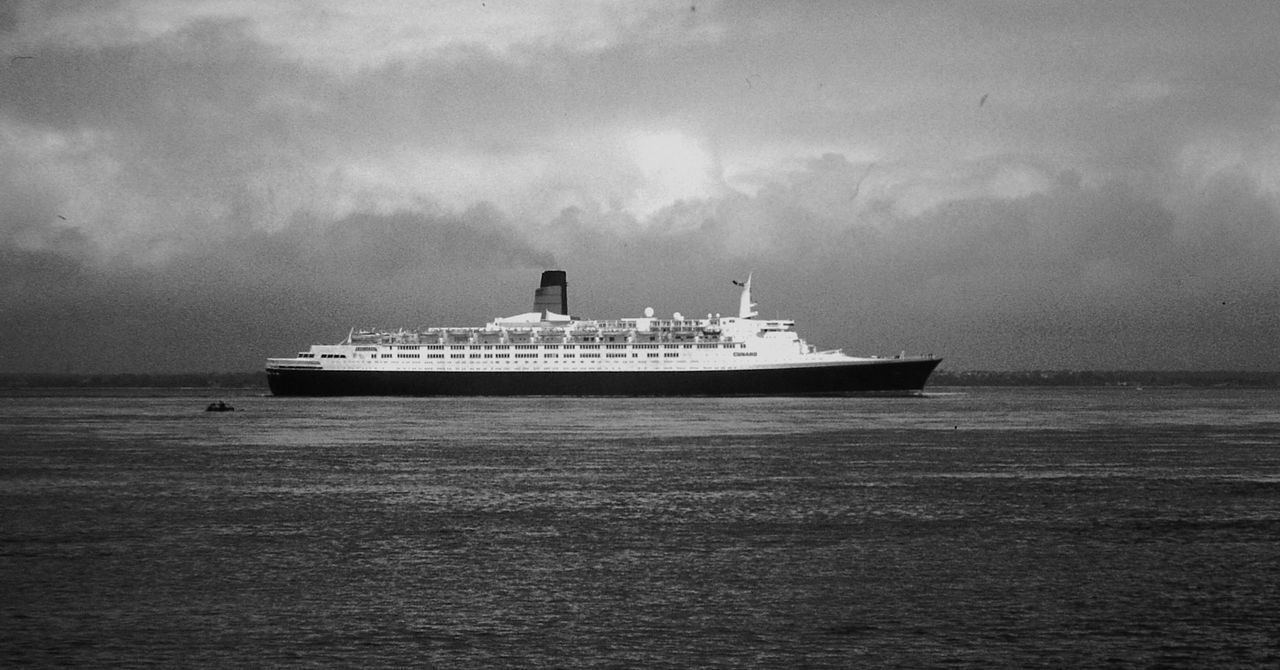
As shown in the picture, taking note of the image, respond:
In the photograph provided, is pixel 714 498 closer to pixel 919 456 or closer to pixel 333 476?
pixel 333 476

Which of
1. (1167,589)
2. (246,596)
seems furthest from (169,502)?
(1167,589)

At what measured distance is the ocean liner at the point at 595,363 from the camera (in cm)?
8675

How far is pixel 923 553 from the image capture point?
18312mm

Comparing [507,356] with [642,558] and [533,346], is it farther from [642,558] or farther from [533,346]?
[642,558]

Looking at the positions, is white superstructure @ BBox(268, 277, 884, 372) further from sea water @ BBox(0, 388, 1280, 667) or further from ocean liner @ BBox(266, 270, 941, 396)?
sea water @ BBox(0, 388, 1280, 667)

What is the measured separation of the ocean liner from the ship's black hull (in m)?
0.07

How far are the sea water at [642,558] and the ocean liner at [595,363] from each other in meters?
48.5

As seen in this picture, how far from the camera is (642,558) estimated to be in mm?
17875

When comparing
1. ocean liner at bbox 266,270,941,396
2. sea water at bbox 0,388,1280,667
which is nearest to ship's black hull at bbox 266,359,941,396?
ocean liner at bbox 266,270,941,396

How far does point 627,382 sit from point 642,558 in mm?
71631

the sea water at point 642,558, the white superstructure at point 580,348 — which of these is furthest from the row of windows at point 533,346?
the sea water at point 642,558

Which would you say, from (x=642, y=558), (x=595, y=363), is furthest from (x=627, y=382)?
(x=642, y=558)

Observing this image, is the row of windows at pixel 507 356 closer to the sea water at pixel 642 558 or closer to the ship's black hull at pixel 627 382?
the ship's black hull at pixel 627 382

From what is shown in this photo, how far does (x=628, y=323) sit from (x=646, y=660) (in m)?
78.8
